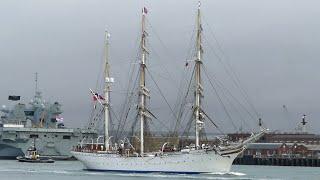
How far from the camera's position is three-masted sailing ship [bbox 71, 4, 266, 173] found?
85.4 metres

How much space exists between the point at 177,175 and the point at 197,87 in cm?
970

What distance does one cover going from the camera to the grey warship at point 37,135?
154625 mm

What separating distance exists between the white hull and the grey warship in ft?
203

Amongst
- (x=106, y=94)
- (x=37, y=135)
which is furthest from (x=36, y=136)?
(x=106, y=94)

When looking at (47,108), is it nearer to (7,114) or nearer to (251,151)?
(7,114)

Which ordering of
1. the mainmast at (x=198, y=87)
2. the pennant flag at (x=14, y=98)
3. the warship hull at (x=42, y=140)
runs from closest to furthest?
the mainmast at (x=198, y=87)
the warship hull at (x=42, y=140)
the pennant flag at (x=14, y=98)

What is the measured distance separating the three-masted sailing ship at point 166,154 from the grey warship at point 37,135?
59.1 metres

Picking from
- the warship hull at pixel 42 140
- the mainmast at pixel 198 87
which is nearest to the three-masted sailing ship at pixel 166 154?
the mainmast at pixel 198 87

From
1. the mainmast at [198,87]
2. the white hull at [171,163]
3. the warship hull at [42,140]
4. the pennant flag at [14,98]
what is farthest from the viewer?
the pennant flag at [14,98]

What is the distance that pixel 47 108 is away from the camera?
170625mm

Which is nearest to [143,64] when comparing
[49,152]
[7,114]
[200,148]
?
[200,148]

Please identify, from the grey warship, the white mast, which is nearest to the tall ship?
the grey warship

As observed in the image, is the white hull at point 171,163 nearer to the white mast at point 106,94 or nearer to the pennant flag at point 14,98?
the white mast at point 106,94

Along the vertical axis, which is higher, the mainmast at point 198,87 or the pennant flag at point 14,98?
the pennant flag at point 14,98
